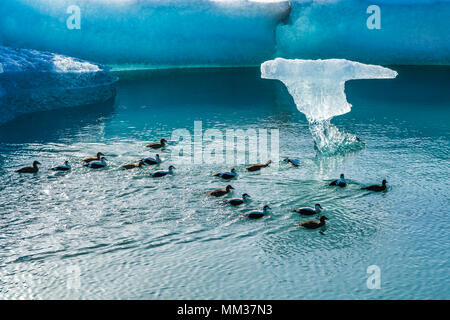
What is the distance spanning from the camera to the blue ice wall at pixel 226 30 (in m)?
27.2

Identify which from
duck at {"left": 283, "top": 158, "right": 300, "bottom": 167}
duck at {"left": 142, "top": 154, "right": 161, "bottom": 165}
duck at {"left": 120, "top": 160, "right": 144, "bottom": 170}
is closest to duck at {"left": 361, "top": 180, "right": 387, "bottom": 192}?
duck at {"left": 283, "top": 158, "right": 300, "bottom": 167}

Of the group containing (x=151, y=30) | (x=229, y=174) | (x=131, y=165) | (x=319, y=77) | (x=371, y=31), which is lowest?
(x=229, y=174)

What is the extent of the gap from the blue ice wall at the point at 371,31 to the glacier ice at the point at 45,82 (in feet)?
35.7

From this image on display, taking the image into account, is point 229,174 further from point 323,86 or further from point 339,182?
point 323,86

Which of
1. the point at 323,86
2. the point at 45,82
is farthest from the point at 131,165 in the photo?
the point at 45,82

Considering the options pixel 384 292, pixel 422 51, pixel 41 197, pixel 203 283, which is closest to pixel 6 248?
pixel 41 197

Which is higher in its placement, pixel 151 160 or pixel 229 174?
A: pixel 151 160

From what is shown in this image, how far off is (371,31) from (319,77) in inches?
590

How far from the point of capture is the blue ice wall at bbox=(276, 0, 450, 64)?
27.5m

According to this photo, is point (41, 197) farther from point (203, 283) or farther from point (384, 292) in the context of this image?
point (384, 292)

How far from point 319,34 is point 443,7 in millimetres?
6206

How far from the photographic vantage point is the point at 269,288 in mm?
8344

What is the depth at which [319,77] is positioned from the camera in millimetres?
14883

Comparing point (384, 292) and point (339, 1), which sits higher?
point (339, 1)
